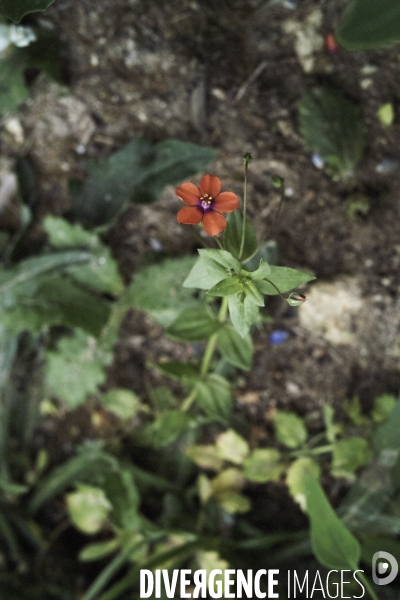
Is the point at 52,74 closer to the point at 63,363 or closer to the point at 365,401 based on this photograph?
the point at 63,363

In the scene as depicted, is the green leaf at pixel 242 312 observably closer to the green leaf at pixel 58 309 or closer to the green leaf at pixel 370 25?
the green leaf at pixel 370 25

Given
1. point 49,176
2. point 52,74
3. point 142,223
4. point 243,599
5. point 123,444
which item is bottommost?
point 243,599

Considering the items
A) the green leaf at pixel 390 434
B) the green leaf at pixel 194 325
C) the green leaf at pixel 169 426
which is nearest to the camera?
the green leaf at pixel 194 325

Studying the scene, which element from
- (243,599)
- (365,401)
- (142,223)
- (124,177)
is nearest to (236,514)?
(243,599)

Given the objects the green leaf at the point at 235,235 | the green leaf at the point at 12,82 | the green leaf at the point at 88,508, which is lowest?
the green leaf at the point at 88,508

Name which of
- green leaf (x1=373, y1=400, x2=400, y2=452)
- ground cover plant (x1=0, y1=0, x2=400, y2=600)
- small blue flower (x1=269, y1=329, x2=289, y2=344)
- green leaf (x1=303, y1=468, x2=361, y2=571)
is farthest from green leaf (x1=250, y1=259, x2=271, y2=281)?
small blue flower (x1=269, y1=329, x2=289, y2=344)

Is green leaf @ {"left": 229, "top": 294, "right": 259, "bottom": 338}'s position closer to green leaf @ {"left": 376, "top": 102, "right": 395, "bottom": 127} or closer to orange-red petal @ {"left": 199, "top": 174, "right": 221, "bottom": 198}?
orange-red petal @ {"left": 199, "top": 174, "right": 221, "bottom": 198}

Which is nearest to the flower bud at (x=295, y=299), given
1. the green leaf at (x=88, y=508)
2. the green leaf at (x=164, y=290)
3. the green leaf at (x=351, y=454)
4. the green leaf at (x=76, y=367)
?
the green leaf at (x=164, y=290)
